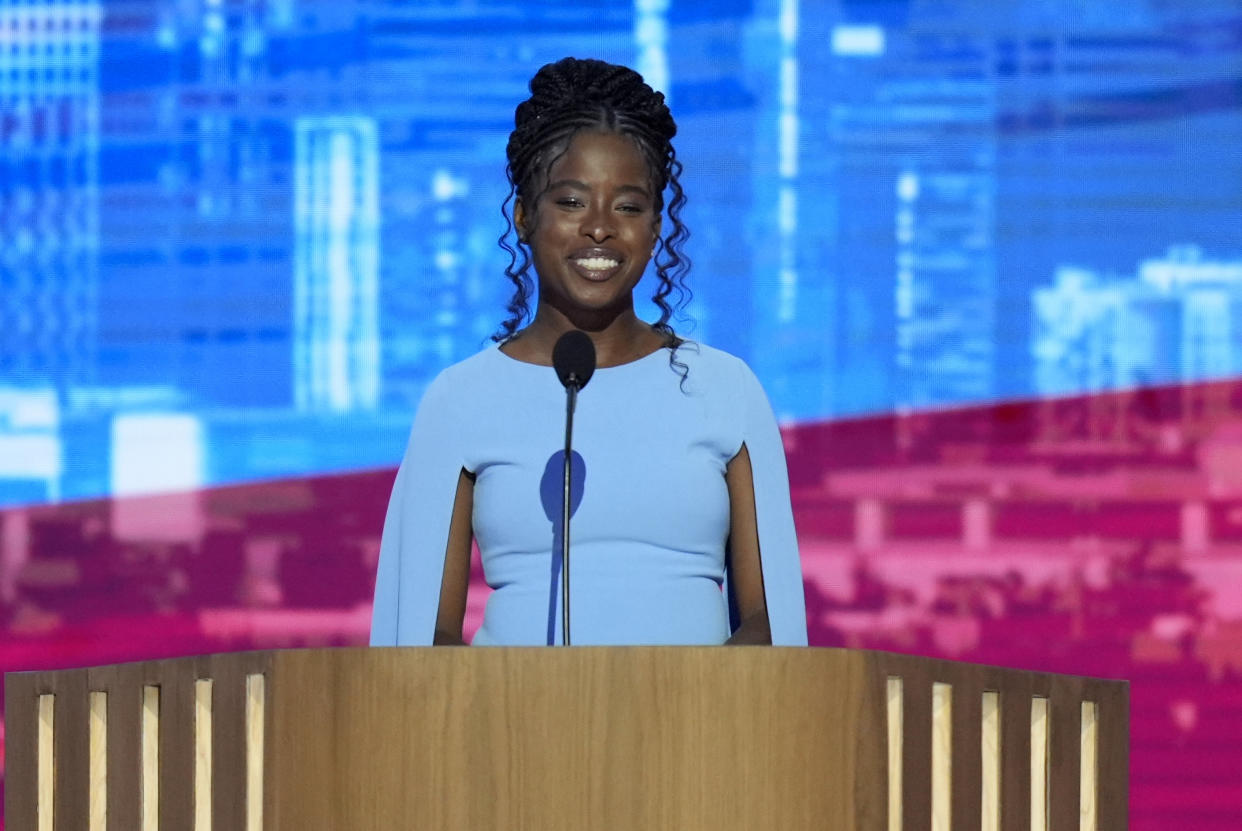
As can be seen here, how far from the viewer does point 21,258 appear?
3939 mm

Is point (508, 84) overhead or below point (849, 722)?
overhead

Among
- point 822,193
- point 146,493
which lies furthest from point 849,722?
point 146,493

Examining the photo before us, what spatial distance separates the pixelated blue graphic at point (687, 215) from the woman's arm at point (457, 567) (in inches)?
52.8

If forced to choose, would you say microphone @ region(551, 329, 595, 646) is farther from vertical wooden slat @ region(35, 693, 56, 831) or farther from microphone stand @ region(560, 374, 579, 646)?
vertical wooden slat @ region(35, 693, 56, 831)

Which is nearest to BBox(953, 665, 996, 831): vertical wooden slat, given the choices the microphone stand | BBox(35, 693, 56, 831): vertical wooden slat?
the microphone stand

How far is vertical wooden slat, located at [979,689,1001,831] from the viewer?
6.50 feet

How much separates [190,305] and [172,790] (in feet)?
7.01

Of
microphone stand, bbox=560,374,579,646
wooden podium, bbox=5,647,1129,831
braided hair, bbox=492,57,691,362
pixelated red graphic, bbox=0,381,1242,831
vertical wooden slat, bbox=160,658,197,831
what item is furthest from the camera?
pixelated red graphic, bbox=0,381,1242,831

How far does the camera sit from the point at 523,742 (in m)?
1.82

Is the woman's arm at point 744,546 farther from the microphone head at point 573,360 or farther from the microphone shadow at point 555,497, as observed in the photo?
the microphone head at point 573,360

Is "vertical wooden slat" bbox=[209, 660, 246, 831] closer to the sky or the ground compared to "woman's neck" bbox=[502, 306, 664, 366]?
closer to the ground

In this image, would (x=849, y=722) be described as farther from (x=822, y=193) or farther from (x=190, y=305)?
(x=190, y=305)

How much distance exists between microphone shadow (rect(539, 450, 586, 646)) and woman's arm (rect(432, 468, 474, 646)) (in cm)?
13

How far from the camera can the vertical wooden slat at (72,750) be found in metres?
1.96
